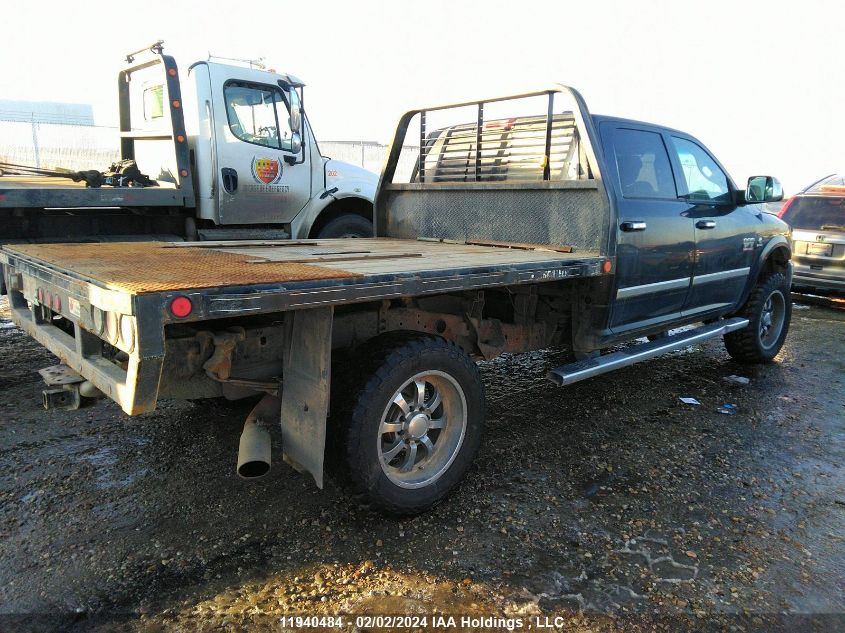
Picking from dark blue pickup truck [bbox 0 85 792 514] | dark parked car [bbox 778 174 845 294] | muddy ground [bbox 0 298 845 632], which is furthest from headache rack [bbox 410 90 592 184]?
dark parked car [bbox 778 174 845 294]

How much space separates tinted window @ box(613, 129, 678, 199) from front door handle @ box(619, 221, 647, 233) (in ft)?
0.69

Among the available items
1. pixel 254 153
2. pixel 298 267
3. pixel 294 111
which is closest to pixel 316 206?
pixel 254 153

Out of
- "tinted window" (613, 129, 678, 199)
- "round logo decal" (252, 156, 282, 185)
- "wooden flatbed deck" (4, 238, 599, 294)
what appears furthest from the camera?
"round logo decal" (252, 156, 282, 185)

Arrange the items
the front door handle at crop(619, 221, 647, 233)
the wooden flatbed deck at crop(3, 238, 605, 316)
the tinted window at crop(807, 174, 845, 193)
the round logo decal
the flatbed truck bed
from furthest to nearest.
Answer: the tinted window at crop(807, 174, 845, 193), the round logo decal, the flatbed truck bed, the front door handle at crop(619, 221, 647, 233), the wooden flatbed deck at crop(3, 238, 605, 316)

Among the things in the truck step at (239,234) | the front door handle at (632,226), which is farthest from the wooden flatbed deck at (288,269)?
the truck step at (239,234)

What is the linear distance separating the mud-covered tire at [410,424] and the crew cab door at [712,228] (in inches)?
101

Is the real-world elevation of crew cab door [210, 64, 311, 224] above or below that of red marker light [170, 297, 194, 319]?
above

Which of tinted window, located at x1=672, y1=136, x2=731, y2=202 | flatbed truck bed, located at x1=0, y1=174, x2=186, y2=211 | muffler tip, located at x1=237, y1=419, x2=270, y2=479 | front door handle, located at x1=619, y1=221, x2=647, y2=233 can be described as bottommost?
muffler tip, located at x1=237, y1=419, x2=270, y2=479

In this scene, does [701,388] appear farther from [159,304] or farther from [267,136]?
[267,136]

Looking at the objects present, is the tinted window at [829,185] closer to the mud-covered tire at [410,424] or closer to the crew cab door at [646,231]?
the crew cab door at [646,231]

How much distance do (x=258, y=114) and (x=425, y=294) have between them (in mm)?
5242

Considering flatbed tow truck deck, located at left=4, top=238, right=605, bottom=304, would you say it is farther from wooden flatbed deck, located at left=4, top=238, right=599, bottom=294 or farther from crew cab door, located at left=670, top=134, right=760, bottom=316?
crew cab door, located at left=670, top=134, right=760, bottom=316

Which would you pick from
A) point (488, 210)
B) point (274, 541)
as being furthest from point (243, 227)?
point (274, 541)

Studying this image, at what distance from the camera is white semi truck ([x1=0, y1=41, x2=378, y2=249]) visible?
6.12 metres
